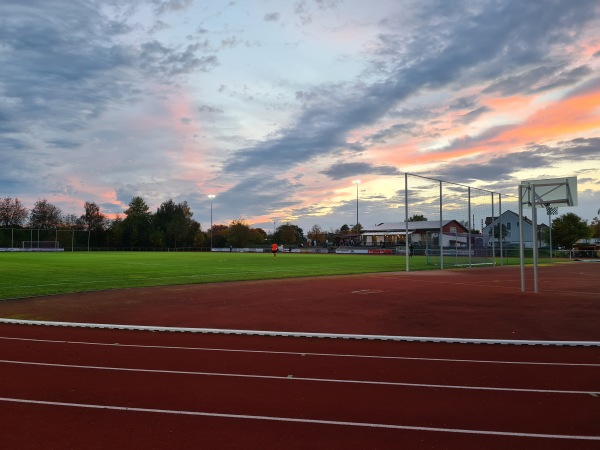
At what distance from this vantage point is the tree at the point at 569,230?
66.4 meters

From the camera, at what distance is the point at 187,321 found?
1129cm

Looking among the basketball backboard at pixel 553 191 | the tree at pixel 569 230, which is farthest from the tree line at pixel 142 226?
the basketball backboard at pixel 553 191

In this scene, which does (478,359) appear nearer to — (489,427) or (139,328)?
(489,427)

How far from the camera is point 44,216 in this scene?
11862cm

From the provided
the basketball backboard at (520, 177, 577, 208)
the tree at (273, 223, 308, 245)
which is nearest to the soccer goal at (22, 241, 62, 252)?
the tree at (273, 223, 308, 245)

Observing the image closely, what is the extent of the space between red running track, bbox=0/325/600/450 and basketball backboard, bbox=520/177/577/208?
1084 cm

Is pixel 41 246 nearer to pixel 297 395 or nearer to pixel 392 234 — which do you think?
pixel 392 234

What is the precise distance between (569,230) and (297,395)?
72.3 m

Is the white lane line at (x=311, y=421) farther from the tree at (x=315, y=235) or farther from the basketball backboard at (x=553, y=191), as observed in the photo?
the tree at (x=315, y=235)

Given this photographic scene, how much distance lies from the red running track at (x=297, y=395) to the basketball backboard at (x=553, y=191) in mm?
10844

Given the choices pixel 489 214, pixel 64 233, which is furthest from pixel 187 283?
pixel 64 233

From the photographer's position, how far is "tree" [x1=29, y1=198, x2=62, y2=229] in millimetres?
117625

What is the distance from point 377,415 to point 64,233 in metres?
105

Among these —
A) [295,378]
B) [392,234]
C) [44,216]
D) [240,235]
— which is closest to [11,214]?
[44,216]
